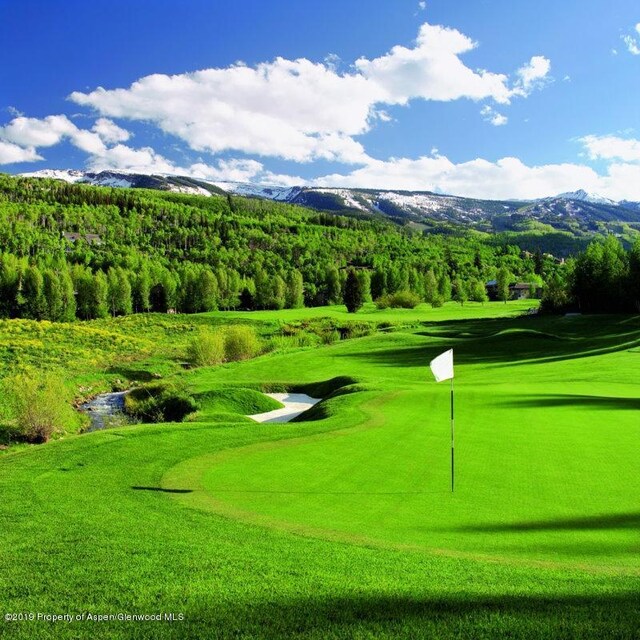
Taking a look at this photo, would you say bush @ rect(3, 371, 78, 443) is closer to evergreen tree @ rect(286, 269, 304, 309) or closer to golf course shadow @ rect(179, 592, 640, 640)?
golf course shadow @ rect(179, 592, 640, 640)

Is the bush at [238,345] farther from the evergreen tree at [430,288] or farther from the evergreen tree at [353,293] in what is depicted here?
the evergreen tree at [430,288]

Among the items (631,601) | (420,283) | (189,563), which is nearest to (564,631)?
(631,601)

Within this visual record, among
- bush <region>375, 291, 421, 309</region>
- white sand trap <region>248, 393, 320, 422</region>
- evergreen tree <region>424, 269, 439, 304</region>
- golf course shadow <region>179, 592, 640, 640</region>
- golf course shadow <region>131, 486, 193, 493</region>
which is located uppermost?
evergreen tree <region>424, 269, 439, 304</region>

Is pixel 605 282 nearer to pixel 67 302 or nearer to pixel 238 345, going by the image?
pixel 238 345

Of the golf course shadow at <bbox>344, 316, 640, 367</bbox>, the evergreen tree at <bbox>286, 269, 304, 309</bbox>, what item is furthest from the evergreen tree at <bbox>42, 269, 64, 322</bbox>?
the golf course shadow at <bbox>344, 316, 640, 367</bbox>

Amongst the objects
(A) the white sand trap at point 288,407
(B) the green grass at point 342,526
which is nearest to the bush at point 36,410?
(B) the green grass at point 342,526

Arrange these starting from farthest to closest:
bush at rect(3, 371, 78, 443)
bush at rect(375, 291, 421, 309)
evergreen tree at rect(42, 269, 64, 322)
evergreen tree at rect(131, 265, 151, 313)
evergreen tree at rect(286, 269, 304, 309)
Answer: evergreen tree at rect(286, 269, 304, 309) < bush at rect(375, 291, 421, 309) < evergreen tree at rect(131, 265, 151, 313) < evergreen tree at rect(42, 269, 64, 322) < bush at rect(3, 371, 78, 443)

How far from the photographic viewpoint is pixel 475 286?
165375mm

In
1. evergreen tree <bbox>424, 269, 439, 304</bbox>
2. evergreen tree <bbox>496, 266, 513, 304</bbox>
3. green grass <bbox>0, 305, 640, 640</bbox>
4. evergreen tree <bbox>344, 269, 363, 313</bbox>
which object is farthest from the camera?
evergreen tree <bbox>496, 266, 513, 304</bbox>

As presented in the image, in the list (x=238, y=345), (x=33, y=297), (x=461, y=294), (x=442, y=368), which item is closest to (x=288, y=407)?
(x=442, y=368)

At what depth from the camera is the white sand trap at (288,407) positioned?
3788cm

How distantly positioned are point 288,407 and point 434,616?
34754 mm

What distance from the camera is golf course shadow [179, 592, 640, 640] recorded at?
6.88 m

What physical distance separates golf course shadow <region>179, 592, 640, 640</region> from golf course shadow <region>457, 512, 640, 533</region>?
351 centimetres
